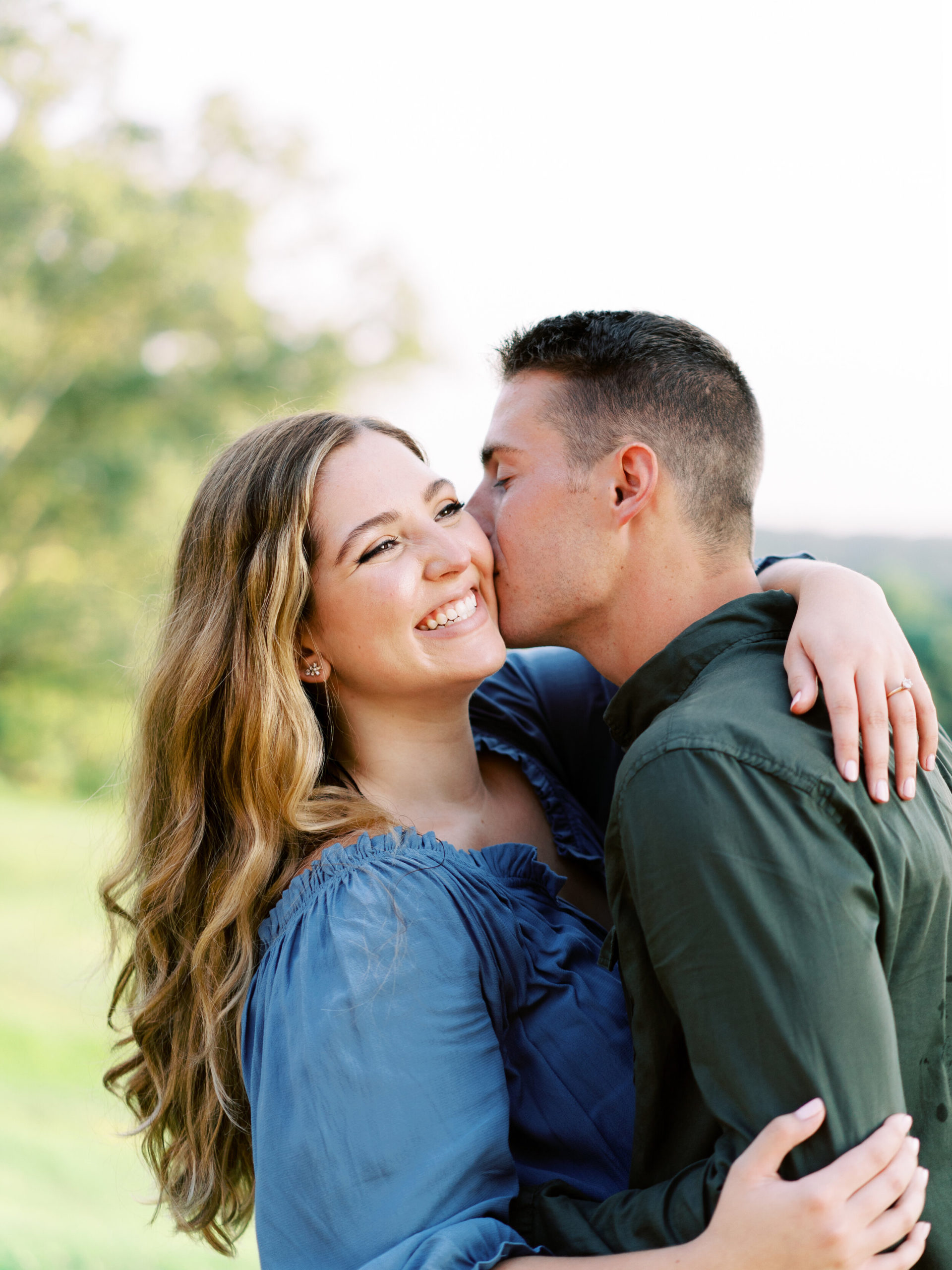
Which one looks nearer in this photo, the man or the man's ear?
the man

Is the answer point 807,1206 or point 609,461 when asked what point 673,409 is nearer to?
point 609,461

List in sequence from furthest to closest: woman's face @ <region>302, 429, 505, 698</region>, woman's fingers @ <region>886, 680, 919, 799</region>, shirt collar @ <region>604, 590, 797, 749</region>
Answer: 1. woman's face @ <region>302, 429, 505, 698</region>
2. shirt collar @ <region>604, 590, 797, 749</region>
3. woman's fingers @ <region>886, 680, 919, 799</region>

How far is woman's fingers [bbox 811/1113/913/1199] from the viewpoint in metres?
1.41

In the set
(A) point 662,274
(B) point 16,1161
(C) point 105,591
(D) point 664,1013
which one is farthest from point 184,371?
(D) point 664,1013

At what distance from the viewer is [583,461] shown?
2283 millimetres

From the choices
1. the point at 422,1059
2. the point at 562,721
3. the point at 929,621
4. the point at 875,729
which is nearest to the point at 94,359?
the point at 929,621

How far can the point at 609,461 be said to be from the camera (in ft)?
7.39

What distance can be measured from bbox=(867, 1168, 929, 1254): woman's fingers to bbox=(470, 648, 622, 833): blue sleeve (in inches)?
49.5

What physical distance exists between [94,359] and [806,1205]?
1754 centimetres

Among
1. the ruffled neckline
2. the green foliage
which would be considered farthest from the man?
the green foliage

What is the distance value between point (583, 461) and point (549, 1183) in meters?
1.31

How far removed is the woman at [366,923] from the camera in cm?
174

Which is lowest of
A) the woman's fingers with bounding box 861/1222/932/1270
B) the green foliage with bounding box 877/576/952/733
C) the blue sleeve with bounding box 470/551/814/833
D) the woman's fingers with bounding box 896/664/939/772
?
the green foliage with bounding box 877/576/952/733

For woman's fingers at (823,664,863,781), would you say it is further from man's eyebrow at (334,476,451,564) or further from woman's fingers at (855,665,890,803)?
man's eyebrow at (334,476,451,564)
